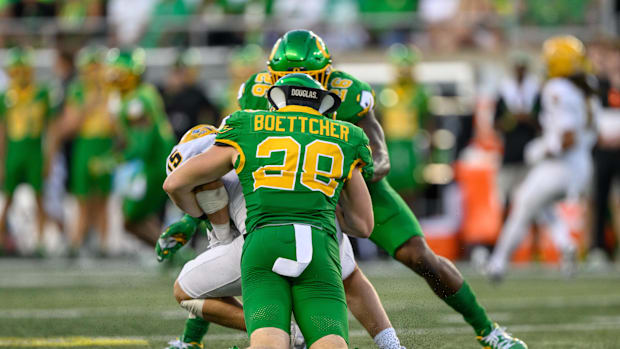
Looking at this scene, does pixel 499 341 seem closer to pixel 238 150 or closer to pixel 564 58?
pixel 238 150

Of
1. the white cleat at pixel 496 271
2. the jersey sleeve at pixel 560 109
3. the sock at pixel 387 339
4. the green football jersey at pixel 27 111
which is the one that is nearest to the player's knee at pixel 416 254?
the sock at pixel 387 339

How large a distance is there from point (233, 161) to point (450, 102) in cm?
968

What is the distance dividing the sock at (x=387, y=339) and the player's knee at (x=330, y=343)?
0.72 metres

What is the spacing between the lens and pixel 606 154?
1114 cm

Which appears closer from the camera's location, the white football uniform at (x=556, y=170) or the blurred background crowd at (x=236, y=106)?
the white football uniform at (x=556, y=170)

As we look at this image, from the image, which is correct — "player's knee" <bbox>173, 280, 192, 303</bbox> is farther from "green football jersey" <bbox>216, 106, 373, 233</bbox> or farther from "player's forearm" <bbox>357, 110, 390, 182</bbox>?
"player's forearm" <bbox>357, 110, 390, 182</bbox>

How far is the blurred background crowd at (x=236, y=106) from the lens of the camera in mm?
10945

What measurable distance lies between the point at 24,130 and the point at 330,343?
9015 millimetres

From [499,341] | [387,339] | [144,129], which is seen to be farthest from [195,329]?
[144,129]

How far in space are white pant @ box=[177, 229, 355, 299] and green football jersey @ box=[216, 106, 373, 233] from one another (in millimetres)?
315

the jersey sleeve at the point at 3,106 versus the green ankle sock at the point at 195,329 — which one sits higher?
the green ankle sock at the point at 195,329

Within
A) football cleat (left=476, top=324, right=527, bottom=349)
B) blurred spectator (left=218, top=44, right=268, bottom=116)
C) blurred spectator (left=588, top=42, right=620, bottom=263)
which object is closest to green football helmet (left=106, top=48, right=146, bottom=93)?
blurred spectator (left=218, top=44, right=268, bottom=116)

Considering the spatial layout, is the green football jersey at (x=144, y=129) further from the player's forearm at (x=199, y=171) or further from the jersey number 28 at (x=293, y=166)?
the jersey number 28 at (x=293, y=166)

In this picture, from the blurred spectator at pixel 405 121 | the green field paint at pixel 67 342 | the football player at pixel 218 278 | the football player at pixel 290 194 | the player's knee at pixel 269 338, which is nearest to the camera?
the player's knee at pixel 269 338
